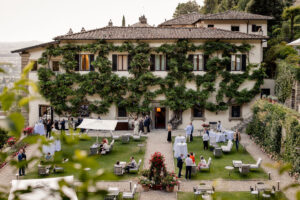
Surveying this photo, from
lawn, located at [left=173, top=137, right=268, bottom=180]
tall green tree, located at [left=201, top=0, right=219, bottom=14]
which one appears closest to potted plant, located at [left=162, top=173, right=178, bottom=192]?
lawn, located at [left=173, top=137, right=268, bottom=180]

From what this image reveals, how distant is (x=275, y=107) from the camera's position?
20.4 m

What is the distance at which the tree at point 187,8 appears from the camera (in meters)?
76.2

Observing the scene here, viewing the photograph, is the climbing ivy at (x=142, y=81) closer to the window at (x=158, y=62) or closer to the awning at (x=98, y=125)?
the window at (x=158, y=62)

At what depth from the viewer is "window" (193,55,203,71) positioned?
2762 centimetres

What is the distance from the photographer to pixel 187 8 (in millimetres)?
76375

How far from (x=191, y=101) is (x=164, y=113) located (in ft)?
8.47

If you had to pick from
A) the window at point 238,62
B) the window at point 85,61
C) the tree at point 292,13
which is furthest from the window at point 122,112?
the tree at point 292,13

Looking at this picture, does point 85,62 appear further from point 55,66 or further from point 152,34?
point 152,34

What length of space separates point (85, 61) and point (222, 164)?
14.9 m

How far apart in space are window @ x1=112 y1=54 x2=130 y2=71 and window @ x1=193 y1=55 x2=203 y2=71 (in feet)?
18.7

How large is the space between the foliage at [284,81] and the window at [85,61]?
16.1 m

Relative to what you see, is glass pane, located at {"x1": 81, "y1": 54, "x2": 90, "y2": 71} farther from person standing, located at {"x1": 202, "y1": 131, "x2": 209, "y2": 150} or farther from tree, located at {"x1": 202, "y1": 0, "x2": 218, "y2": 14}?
tree, located at {"x1": 202, "y1": 0, "x2": 218, "y2": 14}

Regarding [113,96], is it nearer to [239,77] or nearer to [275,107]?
[239,77]

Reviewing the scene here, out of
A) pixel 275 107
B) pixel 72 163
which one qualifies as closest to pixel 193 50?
pixel 275 107
